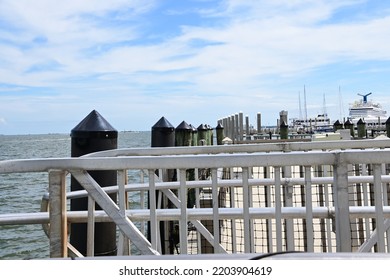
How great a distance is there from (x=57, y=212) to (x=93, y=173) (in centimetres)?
119

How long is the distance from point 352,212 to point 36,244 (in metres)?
8.49

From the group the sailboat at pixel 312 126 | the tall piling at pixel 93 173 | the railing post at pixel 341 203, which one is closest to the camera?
the railing post at pixel 341 203

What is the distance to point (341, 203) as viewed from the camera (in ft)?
6.14

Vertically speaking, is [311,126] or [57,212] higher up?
[311,126]

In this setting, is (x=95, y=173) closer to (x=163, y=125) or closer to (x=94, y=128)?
(x=94, y=128)

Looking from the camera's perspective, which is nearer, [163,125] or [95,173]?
[95,173]

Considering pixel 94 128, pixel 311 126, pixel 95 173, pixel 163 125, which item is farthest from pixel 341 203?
pixel 311 126

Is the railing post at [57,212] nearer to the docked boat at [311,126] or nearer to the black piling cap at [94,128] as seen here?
the black piling cap at [94,128]

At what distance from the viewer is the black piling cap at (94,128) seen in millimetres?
3312

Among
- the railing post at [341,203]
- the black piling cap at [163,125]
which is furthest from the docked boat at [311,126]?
the railing post at [341,203]

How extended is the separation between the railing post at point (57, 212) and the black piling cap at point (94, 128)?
4.17 ft
